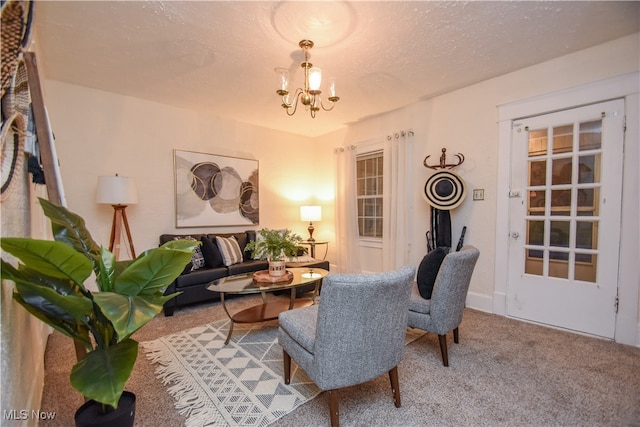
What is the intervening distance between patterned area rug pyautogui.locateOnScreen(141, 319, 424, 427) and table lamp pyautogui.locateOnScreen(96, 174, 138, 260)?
1392 mm

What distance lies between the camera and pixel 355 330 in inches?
53.1

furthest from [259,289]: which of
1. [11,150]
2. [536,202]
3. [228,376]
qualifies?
[536,202]

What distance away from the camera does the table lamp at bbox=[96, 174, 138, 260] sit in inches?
115

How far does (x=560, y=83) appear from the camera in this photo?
260cm

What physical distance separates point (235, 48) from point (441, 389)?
119 inches

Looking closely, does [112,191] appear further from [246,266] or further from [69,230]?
[69,230]

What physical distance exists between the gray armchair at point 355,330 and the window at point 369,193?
116 inches

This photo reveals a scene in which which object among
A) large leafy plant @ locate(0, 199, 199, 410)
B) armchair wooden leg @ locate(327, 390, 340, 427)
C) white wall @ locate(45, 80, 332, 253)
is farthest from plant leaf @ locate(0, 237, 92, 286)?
white wall @ locate(45, 80, 332, 253)

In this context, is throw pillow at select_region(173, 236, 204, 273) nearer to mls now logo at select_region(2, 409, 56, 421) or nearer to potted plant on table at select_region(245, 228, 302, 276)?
potted plant on table at select_region(245, 228, 302, 276)

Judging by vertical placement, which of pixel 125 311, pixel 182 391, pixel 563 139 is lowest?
pixel 182 391

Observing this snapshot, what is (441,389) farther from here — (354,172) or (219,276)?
(354,172)

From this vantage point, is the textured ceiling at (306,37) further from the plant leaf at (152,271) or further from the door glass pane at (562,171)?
the plant leaf at (152,271)

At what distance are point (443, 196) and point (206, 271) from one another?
295 centimetres

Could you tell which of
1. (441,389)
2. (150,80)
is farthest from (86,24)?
(441,389)
